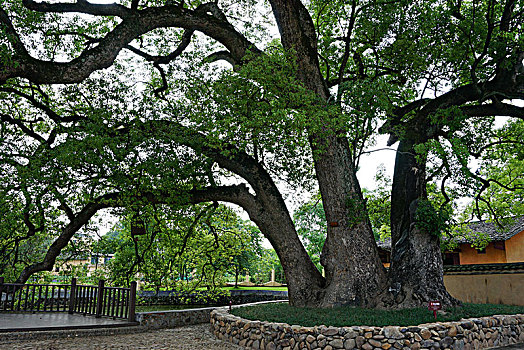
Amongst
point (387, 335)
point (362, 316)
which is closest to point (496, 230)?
point (362, 316)

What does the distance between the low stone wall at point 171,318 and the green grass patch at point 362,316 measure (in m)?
2.35

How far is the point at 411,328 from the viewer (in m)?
6.11

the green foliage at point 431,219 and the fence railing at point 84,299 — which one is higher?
the green foliage at point 431,219

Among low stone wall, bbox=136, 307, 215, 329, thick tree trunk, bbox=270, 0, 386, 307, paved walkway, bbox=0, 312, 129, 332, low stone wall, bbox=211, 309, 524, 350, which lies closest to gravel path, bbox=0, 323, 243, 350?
paved walkway, bbox=0, 312, 129, 332

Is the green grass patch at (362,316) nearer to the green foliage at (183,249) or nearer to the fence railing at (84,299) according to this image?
the fence railing at (84,299)

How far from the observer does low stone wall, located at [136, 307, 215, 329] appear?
29.9ft

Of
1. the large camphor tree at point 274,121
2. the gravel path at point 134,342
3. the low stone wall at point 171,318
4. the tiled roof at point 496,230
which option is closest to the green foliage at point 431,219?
the large camphor tree at point 274,121

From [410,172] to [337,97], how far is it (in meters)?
2.67

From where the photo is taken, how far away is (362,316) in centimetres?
684

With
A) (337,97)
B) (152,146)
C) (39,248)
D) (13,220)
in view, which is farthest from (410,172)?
(39,248)

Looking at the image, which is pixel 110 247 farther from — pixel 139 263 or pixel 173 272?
pixel 173 272

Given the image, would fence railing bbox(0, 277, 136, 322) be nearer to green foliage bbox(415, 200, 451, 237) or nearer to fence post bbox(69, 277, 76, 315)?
fence post bbox(69, 277, 76, 315)

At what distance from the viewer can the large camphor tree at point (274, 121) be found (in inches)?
296

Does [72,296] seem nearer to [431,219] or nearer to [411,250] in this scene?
[411,250]
